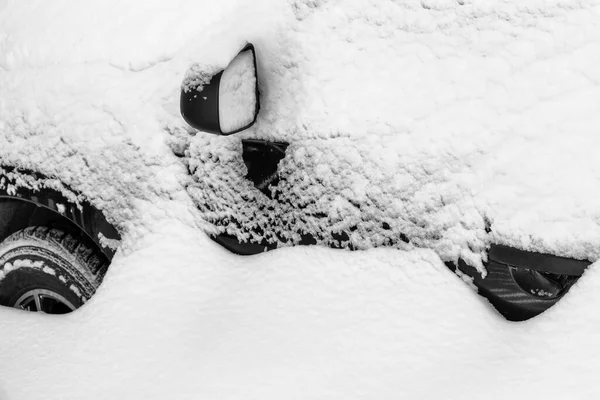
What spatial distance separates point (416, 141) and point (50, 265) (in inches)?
54.1

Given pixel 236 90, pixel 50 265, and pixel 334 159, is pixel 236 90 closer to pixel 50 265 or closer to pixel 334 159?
pixel 334 159

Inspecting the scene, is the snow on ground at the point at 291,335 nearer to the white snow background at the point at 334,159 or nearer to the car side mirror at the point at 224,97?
the white snow background at the point at 334,159

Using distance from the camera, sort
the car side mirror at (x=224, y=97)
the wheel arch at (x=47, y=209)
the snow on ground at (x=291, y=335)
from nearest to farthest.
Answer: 1. the snow on ground at (x=291, y=335)
2. the car side mirror at (x=224, y=97)
3. the wheel arch at (x=47, y=209)

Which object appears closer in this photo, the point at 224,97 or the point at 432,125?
the point at 432,125

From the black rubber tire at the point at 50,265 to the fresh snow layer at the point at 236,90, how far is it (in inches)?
31.0

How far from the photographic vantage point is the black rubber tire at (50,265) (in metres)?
2.54

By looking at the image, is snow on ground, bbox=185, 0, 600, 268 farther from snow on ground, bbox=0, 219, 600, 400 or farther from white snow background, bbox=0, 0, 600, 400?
snow on ground, bbox=0, 219, 600, 400

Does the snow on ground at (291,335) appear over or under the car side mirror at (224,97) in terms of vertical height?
under

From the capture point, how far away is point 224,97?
6.57 ft

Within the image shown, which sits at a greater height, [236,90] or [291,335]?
[236,90]

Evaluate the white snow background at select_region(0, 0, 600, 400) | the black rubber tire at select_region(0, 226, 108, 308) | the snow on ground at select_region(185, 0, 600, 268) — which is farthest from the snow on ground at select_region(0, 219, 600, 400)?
the black rubber tire at select_region(0, 226, 108, 308)

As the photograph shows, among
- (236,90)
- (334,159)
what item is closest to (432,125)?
(334,159)

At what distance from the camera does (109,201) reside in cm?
236

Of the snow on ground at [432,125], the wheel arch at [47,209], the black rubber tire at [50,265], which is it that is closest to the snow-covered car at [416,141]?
the snow on ground at [432,125]
